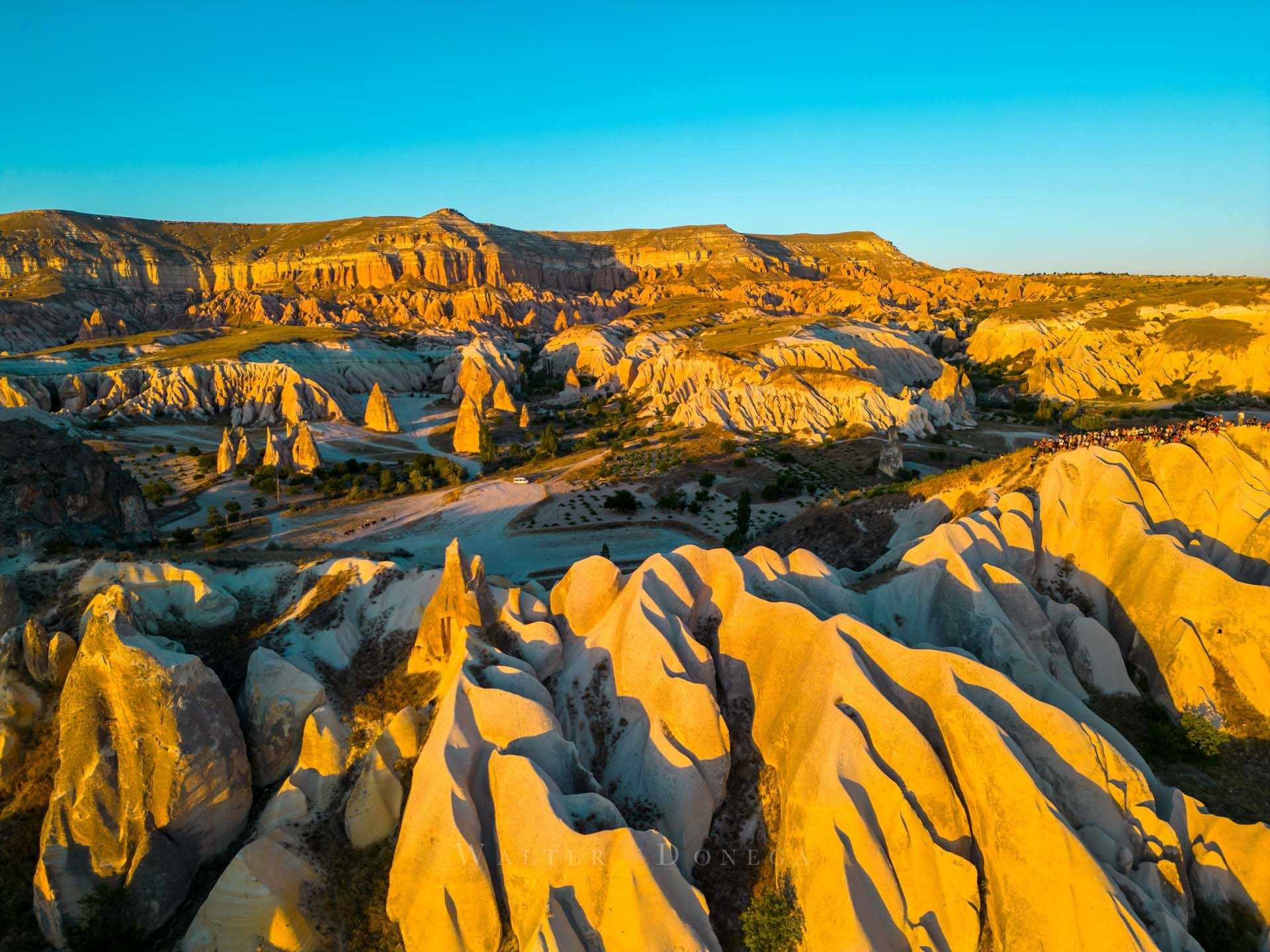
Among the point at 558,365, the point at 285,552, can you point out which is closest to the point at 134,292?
the point at 558,365

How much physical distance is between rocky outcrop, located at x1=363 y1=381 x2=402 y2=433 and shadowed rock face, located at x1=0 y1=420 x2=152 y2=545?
4352 centimetres

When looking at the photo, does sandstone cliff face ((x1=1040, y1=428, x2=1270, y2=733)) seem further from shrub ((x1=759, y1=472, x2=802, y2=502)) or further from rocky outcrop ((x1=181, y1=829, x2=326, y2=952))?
shrub ((x1=759, y1=472, x2=802, y2=502))

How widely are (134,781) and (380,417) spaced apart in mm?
79218

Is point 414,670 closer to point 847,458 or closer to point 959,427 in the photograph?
point 847,458

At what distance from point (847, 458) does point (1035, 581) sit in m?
46.2

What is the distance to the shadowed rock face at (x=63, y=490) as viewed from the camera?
37844mm

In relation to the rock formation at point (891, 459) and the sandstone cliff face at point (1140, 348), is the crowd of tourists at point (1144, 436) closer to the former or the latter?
the rock formation at point (891, 459)

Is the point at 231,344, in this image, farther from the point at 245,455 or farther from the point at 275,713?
the point at 275,713

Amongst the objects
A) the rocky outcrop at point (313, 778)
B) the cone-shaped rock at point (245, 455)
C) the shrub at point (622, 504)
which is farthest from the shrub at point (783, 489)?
the cone-shaped rock at point (245, 455)

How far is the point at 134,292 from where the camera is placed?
7219 inches

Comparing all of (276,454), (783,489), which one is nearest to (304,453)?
(276,454)

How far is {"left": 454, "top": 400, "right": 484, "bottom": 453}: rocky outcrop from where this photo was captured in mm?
77062

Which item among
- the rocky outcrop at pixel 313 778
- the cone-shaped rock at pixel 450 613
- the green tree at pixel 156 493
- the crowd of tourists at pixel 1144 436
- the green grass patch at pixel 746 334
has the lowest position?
the green tree at pixel 156 493

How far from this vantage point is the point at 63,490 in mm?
40812
